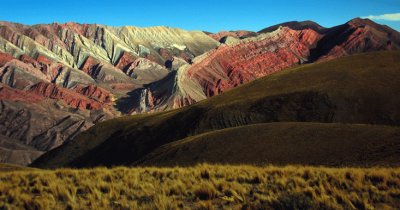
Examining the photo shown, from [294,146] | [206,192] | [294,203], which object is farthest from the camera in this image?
[294,146]

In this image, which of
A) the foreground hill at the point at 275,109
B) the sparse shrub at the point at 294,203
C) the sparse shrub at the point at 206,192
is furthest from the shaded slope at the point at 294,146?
the foreground hill at the point at 275,109

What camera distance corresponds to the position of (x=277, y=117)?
258ft

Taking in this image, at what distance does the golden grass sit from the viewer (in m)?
15.5

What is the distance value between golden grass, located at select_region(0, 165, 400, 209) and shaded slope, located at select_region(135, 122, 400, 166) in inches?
549

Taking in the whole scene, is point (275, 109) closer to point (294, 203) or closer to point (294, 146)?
point (294, 146)

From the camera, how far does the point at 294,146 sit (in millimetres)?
44188

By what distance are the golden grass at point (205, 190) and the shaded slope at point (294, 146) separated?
13940mm

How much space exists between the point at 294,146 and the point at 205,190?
2840cm

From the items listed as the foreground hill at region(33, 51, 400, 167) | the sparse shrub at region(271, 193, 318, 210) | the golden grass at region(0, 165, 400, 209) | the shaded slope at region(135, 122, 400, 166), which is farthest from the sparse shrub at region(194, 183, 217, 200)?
the foreground hill at region(33, 51, 400, 167)

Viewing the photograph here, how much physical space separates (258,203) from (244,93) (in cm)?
8391

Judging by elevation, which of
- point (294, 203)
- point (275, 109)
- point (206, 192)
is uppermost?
point (275, 109)

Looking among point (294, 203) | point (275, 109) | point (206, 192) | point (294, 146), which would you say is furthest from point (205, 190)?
point (275, 109)

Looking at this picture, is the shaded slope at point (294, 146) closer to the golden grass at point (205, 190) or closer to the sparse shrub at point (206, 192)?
the golden grass at point (205, 190)

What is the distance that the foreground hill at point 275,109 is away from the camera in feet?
249
